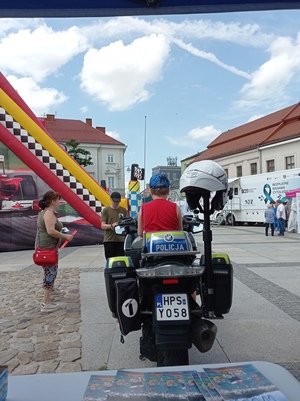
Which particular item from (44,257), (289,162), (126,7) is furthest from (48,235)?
(289,162)

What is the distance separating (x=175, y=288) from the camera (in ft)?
9.00

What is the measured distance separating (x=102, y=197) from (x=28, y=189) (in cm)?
247

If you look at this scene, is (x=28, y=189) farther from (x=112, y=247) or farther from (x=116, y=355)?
(x=116, y=355)

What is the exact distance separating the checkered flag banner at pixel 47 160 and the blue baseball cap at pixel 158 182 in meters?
9.62

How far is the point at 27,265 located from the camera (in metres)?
9.37

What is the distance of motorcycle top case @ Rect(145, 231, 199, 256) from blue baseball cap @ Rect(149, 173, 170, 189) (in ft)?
1.93

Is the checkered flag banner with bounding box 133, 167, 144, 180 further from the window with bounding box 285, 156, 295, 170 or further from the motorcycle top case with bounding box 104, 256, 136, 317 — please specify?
the window with bounding box 285, 156, 295, 170

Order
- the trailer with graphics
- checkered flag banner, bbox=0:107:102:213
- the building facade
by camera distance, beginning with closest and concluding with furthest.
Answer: the building facade → checkered flag banner, bbox=0:107:102:213 → the trailer with graphics

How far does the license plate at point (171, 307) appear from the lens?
2666 millimetres

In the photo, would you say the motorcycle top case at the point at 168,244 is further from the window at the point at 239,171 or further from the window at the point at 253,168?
the window at the point at 239,171

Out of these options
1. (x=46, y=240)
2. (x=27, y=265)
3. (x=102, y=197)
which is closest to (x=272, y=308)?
(x=46, y=240)

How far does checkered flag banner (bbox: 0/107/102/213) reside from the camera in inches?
468

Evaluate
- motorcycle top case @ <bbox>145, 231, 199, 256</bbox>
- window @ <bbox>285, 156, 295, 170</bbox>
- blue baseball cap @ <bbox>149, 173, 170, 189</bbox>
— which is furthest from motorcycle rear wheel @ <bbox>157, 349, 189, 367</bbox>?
window @ <bbox>285, 156, 295, 170</bbox>

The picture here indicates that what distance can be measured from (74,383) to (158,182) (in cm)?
202
